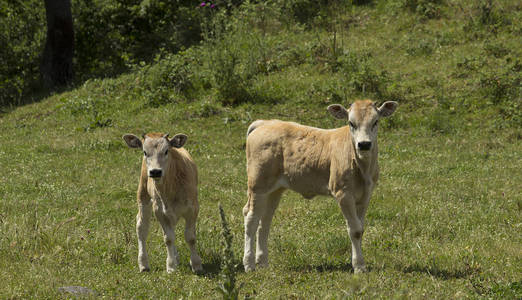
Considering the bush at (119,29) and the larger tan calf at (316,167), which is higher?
the larger tan calf at (316,167)

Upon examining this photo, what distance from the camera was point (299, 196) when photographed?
1236cm

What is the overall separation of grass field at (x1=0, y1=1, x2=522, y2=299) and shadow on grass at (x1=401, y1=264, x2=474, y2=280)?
3 cm

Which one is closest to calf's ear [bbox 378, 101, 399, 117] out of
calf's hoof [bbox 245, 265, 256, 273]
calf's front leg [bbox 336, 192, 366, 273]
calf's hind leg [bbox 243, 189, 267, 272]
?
calf's front leg [bbox 336, 192, 366, 273]

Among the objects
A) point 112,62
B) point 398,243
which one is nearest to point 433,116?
point 398,243

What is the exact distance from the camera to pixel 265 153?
336 inches

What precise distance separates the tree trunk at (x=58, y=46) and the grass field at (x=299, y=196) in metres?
1.65

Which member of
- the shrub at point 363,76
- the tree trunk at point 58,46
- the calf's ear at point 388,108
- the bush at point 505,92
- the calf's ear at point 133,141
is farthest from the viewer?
the tree trunk at point 58,46

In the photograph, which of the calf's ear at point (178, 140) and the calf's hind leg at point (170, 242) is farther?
the calf's ear at point (178, 140)

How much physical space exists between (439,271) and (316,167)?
198cm

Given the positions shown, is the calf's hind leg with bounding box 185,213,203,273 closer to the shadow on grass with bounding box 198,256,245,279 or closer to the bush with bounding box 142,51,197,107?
the shadow on grass with bounding box 198,256,245,279

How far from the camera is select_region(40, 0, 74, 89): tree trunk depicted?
24141mm

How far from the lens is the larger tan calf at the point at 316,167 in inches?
308

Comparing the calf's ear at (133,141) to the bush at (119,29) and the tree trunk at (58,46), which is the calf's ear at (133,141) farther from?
the bush at (119,29)

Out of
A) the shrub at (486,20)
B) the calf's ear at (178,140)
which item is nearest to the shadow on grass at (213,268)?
the calf's ear at (178,140)
